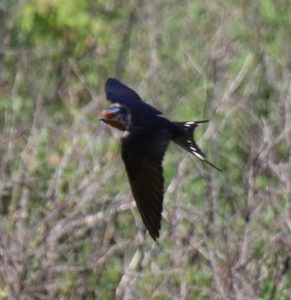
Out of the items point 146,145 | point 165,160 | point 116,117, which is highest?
point 116,117

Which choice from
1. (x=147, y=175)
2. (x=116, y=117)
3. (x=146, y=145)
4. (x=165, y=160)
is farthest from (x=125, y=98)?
(x=165, y=160)

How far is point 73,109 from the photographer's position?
10758 mm

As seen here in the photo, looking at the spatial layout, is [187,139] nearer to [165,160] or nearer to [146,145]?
[146,145]

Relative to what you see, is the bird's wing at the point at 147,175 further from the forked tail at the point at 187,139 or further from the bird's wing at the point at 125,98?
the bird's wing at the point at 125,98

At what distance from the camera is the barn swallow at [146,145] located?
7.38 m

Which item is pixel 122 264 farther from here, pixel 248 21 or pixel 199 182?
pixel 248 21

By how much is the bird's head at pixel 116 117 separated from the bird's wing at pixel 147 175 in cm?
12

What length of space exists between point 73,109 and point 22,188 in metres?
1.51

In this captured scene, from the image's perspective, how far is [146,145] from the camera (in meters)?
7.74

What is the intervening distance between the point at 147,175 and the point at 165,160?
2276 mm

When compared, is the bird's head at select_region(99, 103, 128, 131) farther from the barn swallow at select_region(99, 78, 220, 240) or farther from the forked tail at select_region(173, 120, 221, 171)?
the forked tail at select_region(173, 120, 221, 171)

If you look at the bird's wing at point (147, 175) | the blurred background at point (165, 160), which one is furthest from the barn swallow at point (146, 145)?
the blurred background at point (165, 160)

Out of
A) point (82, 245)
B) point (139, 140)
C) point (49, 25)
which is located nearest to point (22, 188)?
point (82, 245)

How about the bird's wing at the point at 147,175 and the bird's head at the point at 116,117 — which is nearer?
the bird's wing at the point at 147,175
